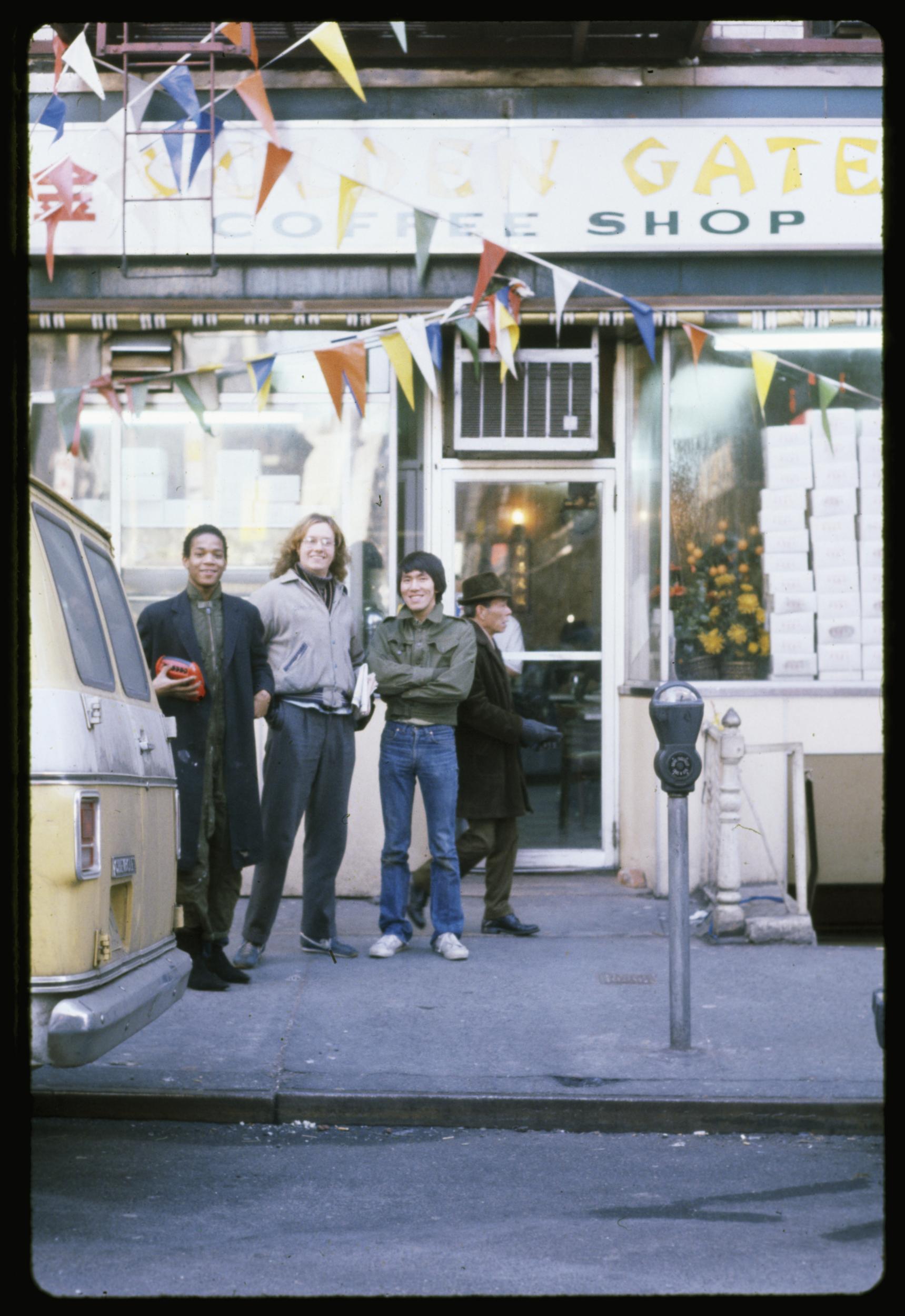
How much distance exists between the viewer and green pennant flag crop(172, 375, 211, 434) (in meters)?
8.80

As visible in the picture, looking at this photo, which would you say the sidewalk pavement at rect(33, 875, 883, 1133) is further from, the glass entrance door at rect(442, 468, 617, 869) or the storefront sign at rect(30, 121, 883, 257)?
the storefront sign at rect(30, 121, 883, 257)

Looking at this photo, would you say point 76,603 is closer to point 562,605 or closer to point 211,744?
point 211,744

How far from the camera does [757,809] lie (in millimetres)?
8820

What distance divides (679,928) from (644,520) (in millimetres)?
4099

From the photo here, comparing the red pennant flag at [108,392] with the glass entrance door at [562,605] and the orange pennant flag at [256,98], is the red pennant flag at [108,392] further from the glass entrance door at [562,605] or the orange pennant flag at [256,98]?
the glass entrance door at [562,605]

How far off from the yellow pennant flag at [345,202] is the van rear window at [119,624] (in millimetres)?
→ 3732

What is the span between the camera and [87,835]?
165 inches

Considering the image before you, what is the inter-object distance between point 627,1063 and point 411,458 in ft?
15.8

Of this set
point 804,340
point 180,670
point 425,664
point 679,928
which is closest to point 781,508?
point 804,340

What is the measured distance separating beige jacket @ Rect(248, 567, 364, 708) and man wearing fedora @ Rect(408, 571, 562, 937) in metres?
0.79

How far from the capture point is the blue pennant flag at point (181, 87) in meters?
7.90

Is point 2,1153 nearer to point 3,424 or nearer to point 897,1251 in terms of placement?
point 3,424

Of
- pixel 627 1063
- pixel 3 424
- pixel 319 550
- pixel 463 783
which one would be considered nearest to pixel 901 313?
pixel 3 424

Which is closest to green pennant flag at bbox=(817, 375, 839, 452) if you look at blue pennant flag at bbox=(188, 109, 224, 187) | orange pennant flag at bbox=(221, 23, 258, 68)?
orange pennant flag at bbox=(221, 23, 258, 68)
